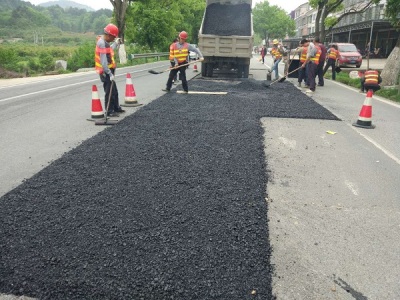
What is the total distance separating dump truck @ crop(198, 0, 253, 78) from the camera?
12.9 meters

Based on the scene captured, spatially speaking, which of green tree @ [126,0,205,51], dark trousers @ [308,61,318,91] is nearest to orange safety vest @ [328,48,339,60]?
dark trousers @ [308,61,318,91]

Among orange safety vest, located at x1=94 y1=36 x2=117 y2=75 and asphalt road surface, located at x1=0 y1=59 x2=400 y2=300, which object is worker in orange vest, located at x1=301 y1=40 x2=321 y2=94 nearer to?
asphalt road surface, located at x1=0 y1=59 x2=400 y2=300

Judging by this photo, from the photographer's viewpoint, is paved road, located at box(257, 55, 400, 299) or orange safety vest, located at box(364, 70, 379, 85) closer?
paved road, located at box(257, 55, 400, 299)

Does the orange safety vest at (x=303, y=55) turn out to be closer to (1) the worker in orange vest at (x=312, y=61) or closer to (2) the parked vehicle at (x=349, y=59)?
(1) the worker in orange vest at (x=312, y=61)

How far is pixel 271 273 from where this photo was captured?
2.39m

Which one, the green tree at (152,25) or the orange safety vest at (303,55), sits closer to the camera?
the orange safety vest at (303,55)

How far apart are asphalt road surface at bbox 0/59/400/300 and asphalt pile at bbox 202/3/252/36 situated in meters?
8.72

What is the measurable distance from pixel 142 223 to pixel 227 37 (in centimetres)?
1117

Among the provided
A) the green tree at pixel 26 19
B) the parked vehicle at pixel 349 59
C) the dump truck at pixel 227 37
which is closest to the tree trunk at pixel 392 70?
the dump truck at pixel 227 37

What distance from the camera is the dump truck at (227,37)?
12.9m

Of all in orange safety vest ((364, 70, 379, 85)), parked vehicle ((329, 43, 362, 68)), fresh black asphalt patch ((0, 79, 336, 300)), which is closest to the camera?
fresh black asphalt patch ((0, 79, 336, 300))

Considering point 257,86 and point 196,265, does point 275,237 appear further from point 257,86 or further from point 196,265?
point 257,86

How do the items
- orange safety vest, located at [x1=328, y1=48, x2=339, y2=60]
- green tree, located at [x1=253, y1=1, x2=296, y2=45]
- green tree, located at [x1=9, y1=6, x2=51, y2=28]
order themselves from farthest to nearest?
1. green tree, located at [x1=9, y1=6, x2=51, y2=28]
2. green tree, located at [x1=253, y1=1, x2=296, y2=45]
3. orange safety vest, located at [x1=328, y1=48, x2=339, y2=60]

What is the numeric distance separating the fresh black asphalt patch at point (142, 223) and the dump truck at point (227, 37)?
840cm
